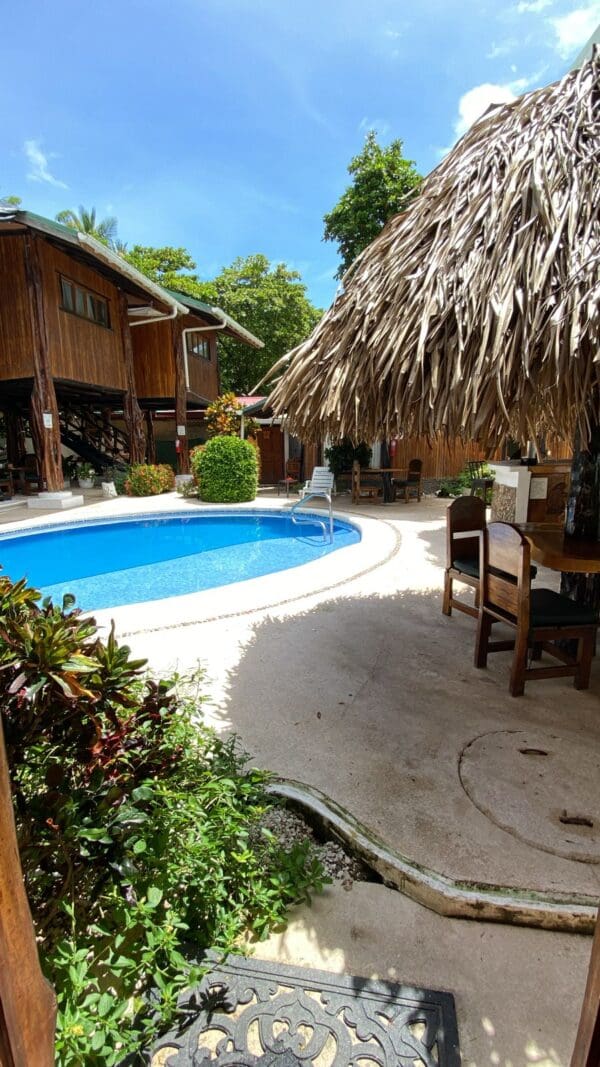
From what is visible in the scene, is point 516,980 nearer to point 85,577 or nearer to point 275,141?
point 85,577

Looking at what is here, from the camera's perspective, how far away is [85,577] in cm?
780

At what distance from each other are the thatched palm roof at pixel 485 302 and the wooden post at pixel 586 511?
871 mm

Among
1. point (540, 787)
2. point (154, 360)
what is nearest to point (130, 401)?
point (154, 360)

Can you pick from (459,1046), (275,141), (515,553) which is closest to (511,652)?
(515,553)

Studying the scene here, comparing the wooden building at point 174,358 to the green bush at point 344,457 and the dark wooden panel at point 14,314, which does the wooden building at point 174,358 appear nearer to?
the dark wooden panel at point 14,314

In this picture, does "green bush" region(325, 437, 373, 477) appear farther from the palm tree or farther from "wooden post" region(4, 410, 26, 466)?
the palm tree

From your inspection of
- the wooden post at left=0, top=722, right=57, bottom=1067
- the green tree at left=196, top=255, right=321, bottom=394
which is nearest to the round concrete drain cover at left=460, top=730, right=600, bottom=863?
the wooden post at left=0, top=722, right=57, bottom=1067

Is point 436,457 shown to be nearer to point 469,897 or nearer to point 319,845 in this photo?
point 319,845

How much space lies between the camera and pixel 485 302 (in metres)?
2.29

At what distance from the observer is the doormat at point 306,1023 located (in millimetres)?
1249

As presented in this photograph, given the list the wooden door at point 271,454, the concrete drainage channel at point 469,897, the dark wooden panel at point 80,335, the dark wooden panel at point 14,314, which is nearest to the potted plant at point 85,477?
the dark wooden panel at point 80,335

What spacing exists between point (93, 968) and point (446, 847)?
127 cm

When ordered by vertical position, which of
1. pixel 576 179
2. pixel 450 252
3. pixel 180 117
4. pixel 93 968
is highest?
pixel 180 117

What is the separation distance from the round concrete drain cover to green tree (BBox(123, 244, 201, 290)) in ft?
80.1
